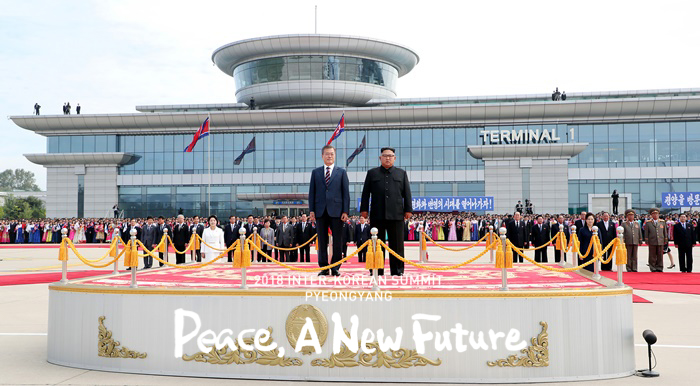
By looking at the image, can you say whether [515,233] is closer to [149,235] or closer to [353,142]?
[149,235]

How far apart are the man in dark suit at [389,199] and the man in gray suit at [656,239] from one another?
→ 12.5 m

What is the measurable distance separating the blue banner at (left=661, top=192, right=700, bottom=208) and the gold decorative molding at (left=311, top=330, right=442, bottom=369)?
138 ft

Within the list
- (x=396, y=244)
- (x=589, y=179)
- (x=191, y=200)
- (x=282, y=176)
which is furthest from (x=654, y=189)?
(x=396, y=244)

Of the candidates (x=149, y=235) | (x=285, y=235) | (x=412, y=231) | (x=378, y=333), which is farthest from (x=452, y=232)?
(x=378, y=333)

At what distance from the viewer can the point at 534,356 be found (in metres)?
7.02

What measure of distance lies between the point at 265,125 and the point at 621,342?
4625 centimetres

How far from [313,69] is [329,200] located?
43.6 meters

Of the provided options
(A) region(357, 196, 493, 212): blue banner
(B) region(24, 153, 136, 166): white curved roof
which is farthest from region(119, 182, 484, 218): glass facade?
(A) region(357, 196, 493, 212): blue banner

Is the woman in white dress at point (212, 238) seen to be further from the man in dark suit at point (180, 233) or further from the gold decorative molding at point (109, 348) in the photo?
the gold decorative molding at point (109, 348)

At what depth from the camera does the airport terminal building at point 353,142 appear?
4791cm

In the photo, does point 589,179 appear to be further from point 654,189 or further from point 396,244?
point 396,244

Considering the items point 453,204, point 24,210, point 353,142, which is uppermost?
point 353,142

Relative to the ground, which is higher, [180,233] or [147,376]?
[180,233]

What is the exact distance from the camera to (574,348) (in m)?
7.07
